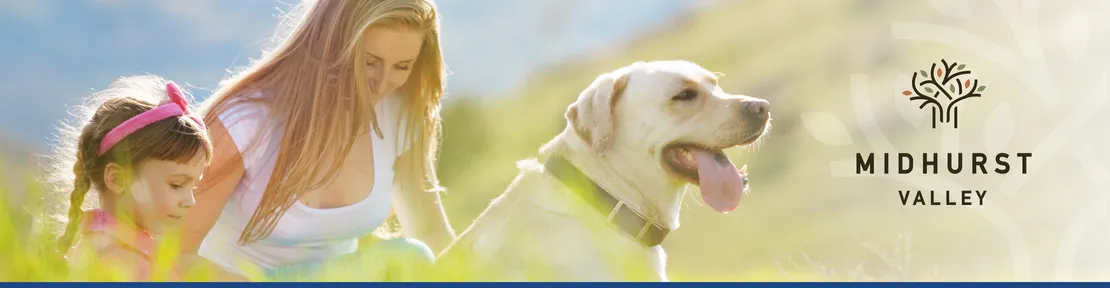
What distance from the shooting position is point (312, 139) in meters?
4.01

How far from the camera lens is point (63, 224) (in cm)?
325

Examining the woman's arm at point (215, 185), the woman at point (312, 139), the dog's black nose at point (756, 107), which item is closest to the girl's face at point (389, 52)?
the woman at point (312, 139)

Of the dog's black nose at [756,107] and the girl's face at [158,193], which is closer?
the girl's face at [158,193]

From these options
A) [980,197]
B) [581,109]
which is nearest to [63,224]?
[581,109]

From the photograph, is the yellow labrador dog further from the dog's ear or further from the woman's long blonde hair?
the woman's long blonde hair

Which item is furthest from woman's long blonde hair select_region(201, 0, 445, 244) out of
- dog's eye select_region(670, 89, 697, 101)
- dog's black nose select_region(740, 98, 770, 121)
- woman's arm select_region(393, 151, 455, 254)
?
dog's black nose select_region(740, 98, 770, 121)

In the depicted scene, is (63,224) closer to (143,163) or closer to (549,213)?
(143,163)

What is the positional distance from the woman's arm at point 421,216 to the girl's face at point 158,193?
3.48 ft

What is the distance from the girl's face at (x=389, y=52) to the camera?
3936 mm

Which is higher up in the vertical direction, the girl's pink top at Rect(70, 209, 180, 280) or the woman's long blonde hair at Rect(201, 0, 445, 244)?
the woman's long blonde hair at Rect(201, 0, 445, 244)

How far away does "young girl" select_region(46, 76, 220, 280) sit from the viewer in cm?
338

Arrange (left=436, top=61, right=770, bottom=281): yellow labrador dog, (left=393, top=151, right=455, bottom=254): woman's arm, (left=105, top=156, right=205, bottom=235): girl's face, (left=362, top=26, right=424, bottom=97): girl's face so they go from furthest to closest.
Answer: (left=393, top=151, right=455, bottom=254): woman's arm, (left=362, top=26, right=424, bottom=97): girl's face, (left=436, top=61, right=770, bottom=281): yellow labrador dog, (left=105, top=156, right=205, bottom=235): girl's face

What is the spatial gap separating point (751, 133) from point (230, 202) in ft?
6.22

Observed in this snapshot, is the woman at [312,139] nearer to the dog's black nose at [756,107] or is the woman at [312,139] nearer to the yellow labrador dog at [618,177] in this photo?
the yellow labrador dog at [618,177]
